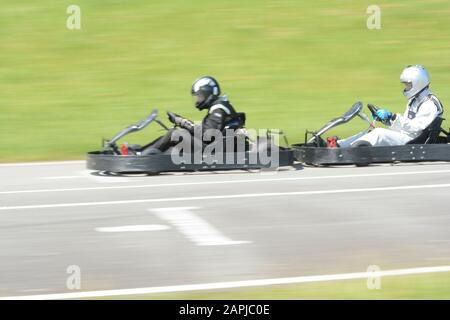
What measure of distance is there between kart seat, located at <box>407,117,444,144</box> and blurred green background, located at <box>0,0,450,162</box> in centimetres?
320

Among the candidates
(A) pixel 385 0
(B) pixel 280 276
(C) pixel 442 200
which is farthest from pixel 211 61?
(B) pixel 280 276

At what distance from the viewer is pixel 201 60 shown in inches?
822

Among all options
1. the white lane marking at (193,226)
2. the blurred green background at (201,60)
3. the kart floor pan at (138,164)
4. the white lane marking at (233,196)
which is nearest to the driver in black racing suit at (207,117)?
the kart floor pan at (138,164)

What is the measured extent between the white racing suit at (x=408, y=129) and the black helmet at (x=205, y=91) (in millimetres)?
1864

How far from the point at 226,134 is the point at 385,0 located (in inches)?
542

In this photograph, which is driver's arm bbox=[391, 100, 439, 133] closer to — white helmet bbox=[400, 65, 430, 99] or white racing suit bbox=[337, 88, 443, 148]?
white racing suit bbox=[337, 88, 443, 148]

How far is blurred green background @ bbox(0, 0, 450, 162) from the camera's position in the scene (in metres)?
17.6

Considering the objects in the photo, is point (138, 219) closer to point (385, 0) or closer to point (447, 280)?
point (447, 280)

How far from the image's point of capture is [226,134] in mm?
11828

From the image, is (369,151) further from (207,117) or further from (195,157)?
(195,157)

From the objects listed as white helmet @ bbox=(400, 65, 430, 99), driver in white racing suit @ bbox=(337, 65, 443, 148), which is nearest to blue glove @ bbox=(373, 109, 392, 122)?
driver in white racing suit @ bbox=(337, 65, 443, 148)

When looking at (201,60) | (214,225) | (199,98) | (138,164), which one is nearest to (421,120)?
(199,98)

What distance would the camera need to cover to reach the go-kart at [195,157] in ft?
38.5

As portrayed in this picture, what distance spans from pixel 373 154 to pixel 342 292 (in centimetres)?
628
